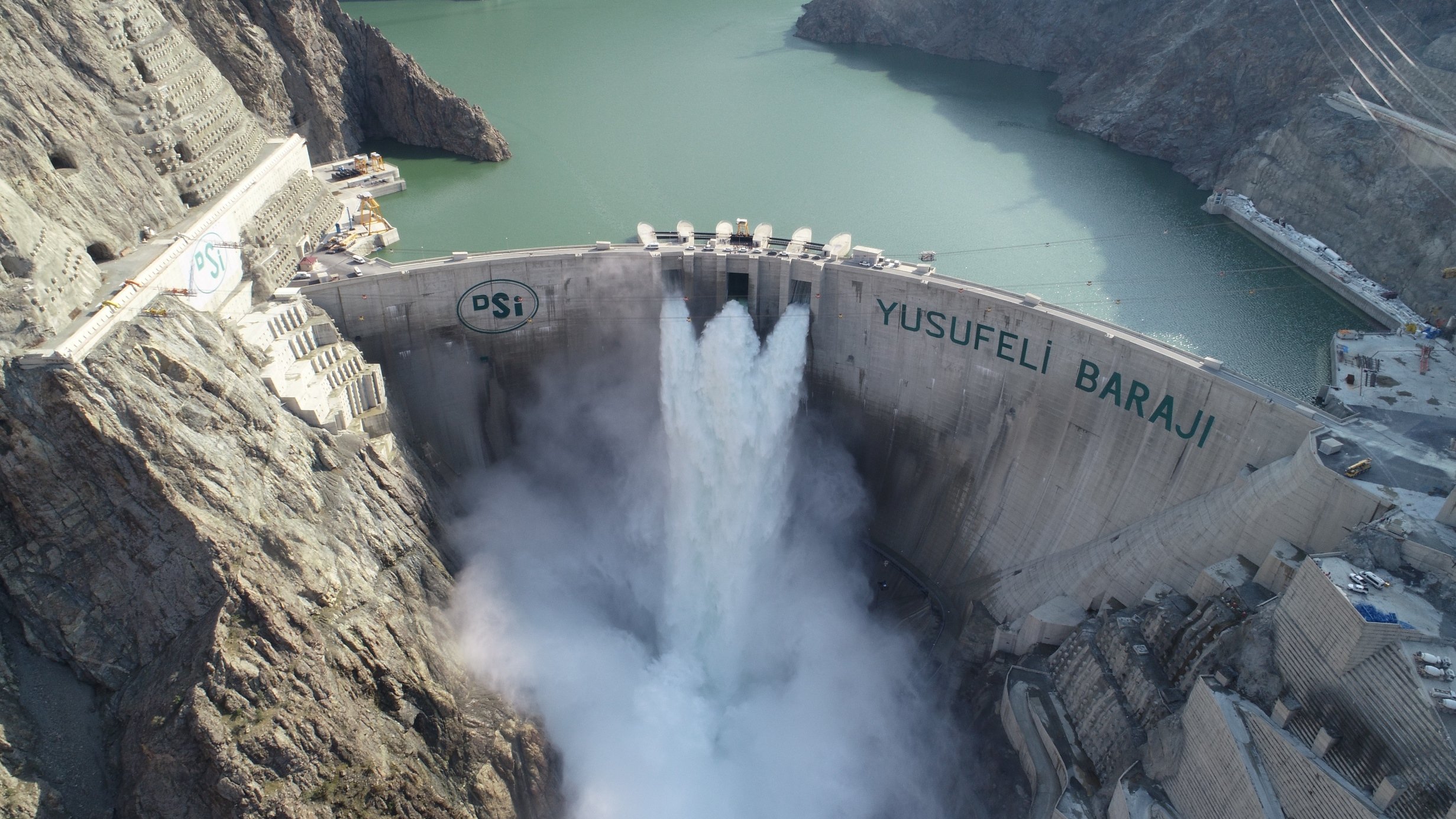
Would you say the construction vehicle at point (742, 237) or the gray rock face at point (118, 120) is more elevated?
the gray rock face at point (118, 120)

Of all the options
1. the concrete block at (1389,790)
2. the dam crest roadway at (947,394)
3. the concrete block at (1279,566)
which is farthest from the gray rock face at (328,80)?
the concrete block at (1389,790)

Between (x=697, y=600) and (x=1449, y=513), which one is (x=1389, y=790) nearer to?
(x=1449, y=513)

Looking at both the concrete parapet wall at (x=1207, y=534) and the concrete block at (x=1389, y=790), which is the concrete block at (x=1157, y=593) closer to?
the concrete parapet wall at (x=1207, y=534)

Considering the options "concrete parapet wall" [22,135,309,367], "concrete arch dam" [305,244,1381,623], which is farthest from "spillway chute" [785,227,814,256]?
"concrete parapet wall" [22,135,309,367]

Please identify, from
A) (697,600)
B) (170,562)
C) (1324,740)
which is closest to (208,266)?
→ (170,562)

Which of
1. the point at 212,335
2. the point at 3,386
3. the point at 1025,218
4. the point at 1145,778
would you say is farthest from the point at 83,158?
the point at 1025,218
